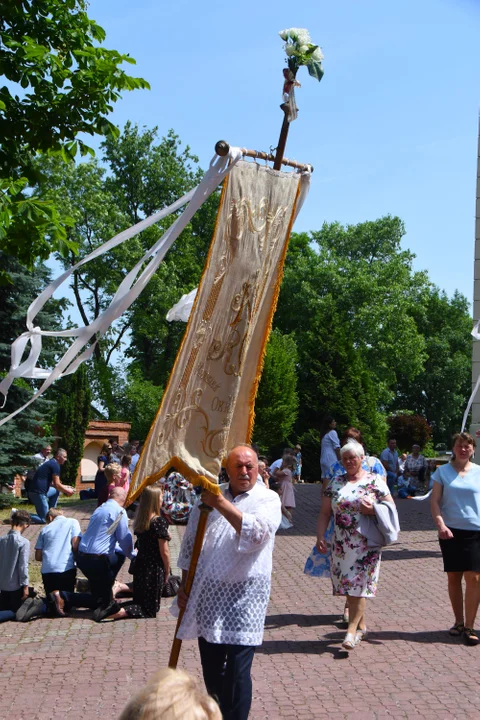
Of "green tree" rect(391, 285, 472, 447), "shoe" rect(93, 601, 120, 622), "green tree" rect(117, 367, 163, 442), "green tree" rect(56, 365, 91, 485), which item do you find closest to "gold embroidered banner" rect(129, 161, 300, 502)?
"shoe" rect(93, 601, 120, 622)

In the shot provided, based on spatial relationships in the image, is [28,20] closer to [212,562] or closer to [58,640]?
[58,640]

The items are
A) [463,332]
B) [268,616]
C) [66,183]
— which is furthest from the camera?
[463,332]

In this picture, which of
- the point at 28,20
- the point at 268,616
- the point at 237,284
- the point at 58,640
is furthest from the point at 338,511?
the point at 28,20

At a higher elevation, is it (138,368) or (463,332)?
(463,332)

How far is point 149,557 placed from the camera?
1015cm

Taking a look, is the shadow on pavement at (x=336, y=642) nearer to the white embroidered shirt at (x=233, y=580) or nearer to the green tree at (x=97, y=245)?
the white embroidered shirt at (x=233, y=580)

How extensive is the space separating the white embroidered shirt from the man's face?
80mm

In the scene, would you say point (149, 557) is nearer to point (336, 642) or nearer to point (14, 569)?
point (14, 569)

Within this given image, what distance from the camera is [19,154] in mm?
9977

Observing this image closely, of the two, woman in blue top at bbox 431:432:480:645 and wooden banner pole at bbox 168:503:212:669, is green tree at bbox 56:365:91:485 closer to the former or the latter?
woman in blue top at bbox 431:432:480:645

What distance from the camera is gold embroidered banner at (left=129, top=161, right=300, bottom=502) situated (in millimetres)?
5172

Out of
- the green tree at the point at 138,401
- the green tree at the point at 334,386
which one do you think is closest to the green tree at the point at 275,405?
the green tree at the point at 334,386

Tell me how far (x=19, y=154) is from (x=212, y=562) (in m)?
6.31

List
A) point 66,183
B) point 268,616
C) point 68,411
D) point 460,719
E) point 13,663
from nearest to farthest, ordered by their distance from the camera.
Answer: point 460,719, point 13,663, point 268,616, point 68,411, point 66,183
